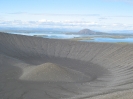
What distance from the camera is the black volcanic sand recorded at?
17.8 metres

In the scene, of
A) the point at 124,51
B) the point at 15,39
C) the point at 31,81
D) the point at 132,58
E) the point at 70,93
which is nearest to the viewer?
the point at 70,93

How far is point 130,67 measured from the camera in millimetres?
26047

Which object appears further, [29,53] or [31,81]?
[29,53]

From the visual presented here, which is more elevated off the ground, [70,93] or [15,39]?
[15,39]

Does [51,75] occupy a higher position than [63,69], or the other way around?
[63,69]

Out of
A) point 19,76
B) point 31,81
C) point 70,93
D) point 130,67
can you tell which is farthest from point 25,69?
point 130,67

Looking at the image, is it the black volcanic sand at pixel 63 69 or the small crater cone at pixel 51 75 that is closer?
the black volcanic sand at pixel 63 69

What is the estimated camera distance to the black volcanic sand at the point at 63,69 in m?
17.8

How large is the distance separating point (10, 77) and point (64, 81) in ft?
16.1

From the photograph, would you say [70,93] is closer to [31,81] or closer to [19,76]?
[31,81]

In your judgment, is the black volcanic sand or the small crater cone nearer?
the black volcanic sand

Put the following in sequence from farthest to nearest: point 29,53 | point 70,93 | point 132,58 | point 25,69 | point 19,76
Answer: point 29,53
point 132,58
point 25,69
point 19,76
point 70,93

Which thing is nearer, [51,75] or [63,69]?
[51,75]

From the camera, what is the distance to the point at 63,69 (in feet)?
75.7
